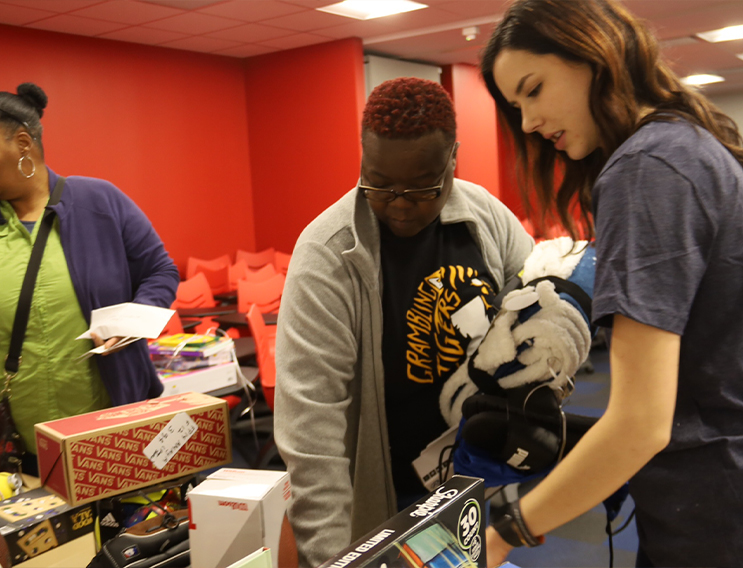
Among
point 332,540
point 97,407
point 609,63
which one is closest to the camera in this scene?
point 609,63

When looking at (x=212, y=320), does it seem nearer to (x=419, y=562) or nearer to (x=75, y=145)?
(x=75, y=145)

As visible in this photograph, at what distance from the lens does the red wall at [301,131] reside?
274 inches

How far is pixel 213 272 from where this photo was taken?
670cm

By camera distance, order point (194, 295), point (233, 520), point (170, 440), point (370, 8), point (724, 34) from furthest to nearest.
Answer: point (724, 34), point (370, 8), point (194, 295), point (170, 440), point (233, 520)

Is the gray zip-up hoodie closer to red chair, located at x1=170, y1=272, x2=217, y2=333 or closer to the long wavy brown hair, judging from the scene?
the long wavy brown hair

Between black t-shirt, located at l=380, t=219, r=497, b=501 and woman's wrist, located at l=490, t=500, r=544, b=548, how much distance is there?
1.28 ft

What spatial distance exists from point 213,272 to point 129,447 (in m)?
5.59

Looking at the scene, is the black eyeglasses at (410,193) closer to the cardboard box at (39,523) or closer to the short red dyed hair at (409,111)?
the short red dyed hair at (409,111)

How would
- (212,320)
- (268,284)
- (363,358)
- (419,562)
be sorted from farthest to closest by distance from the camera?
(268,284) → (212,320) → (363,358) → (419,562)

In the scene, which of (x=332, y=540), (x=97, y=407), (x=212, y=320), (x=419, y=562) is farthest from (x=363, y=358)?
(x=212, y=320)

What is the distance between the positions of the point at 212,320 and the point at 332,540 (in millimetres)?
3857

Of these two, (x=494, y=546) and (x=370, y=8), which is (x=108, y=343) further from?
(x=370, y=8)

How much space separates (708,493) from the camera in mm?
908

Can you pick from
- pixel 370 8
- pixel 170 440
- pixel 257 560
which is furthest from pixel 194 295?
pixel 257 560
